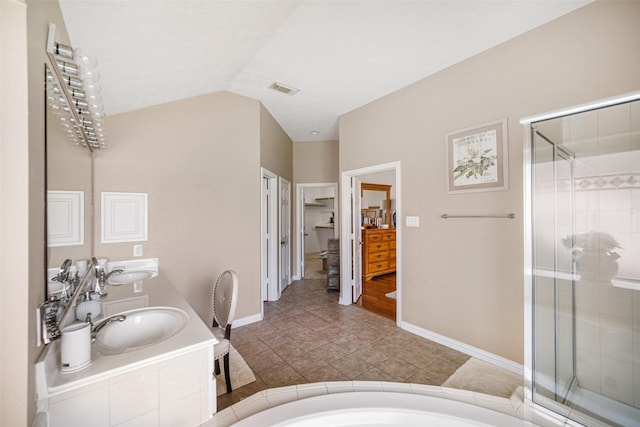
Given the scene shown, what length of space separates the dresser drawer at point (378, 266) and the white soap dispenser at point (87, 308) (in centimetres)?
427

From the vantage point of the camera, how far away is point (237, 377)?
209cm

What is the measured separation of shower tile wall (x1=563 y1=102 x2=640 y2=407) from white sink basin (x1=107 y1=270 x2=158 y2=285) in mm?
3326

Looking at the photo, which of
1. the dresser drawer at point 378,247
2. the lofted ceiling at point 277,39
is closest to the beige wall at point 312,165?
the dresser drawer at point 378,247

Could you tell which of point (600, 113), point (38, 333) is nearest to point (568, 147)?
point (600, 113)

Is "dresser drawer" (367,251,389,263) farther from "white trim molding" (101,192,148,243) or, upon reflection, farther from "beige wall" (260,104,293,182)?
"white trim molding" (101,192,148,243)

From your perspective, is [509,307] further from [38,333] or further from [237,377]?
[38,333]

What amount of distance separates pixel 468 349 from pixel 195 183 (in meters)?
3.21

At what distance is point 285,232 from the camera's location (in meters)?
4.57

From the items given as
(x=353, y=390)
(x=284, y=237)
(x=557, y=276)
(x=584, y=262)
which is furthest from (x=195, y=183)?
(x=584, y=262)

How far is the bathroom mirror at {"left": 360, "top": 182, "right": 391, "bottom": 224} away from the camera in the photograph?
5.63 m

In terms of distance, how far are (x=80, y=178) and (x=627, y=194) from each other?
3469 millimetres

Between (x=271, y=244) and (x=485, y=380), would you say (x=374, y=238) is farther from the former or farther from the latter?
→ (x=485, y=380)

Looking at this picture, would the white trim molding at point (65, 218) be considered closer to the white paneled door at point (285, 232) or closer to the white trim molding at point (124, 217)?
the white trim molding at point (124, 217)

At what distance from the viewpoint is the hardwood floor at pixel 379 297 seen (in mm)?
3445
